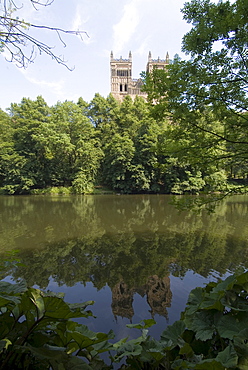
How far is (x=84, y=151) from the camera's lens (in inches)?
1100

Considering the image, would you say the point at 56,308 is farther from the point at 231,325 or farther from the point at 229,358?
the point at 231,325

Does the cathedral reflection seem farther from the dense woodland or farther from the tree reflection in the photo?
the dense woodland

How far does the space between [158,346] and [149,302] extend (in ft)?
7.53

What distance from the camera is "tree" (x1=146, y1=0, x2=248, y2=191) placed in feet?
10.2

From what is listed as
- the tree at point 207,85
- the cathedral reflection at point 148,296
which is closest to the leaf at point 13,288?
the cathedral reflection at point 148,296

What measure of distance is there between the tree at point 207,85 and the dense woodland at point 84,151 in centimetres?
2165

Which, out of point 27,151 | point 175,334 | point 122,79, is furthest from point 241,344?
point 122,79

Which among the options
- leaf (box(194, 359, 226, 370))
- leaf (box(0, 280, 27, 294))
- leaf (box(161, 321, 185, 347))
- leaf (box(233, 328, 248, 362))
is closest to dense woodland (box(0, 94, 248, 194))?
leaf (box(161, 321, 185, 347))

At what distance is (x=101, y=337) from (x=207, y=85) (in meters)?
3.25

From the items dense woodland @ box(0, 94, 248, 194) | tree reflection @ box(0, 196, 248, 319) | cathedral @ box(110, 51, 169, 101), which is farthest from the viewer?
Answer: cathedral @ box(110, 51, 169, 101)

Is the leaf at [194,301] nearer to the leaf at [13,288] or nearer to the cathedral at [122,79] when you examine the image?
the leaf at [13,288]

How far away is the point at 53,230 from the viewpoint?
28.3 feet

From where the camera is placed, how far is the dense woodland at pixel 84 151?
1070 inches

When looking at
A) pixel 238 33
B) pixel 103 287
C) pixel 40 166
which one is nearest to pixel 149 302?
pixel 103 287
